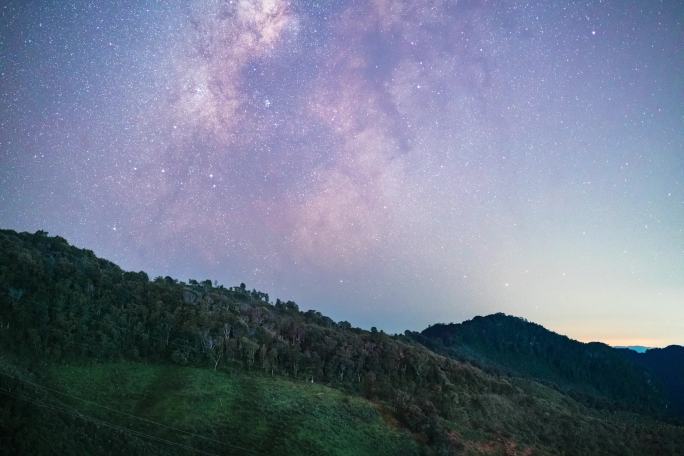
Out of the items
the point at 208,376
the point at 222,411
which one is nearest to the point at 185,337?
the point at 208,376

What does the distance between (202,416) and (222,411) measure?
12.1 ft

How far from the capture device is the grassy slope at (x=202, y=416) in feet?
164

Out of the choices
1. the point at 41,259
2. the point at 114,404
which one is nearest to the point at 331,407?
the point at 114,404

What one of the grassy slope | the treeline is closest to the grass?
the grassy slope

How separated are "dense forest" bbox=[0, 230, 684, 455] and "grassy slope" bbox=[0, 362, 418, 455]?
0.31 meters

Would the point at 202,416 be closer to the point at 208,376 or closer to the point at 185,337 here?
the point at 208,376

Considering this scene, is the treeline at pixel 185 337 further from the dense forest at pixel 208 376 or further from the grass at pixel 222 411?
the grass at pixel 222 411

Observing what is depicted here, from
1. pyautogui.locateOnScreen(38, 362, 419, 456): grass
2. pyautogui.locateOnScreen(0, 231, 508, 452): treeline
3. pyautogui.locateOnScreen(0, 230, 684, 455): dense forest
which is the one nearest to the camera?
pyautogui.locateOnScreen(0, 230, 684, 455): dense forest

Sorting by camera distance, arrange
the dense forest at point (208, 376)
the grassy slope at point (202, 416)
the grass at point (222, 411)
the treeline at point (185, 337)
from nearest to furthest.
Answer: the grassy slope at point (202, 416)
the dense forest at point (208, 376)
the grass at point (222, 411)
the treeline at point (185, 337)

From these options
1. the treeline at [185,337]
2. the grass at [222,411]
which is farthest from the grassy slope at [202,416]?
the treeline at [185,337]

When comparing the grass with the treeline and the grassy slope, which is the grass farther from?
the treeline

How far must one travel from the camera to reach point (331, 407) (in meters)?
74.4

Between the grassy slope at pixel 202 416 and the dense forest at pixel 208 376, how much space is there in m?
0.31

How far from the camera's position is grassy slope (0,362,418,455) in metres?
50.0
